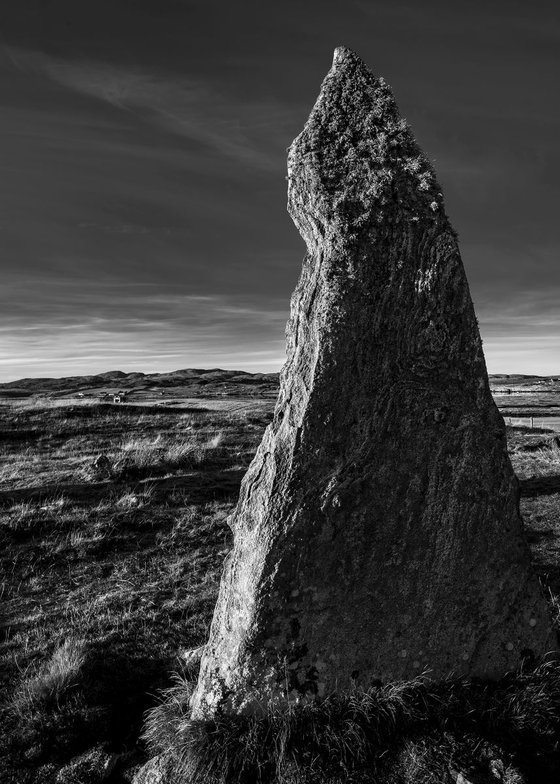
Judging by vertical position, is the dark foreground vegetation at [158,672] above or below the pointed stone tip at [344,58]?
below

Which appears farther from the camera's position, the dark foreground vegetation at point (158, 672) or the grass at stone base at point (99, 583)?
the grass at stone base at point (99, 583)

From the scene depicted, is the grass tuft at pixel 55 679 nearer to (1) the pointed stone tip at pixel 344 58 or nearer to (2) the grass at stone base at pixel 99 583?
(2) the grass at stone base at pixel 99 583

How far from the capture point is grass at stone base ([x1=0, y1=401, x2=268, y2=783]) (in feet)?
14.2

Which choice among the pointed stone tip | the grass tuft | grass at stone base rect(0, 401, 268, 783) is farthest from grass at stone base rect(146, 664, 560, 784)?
the pointed stone tip

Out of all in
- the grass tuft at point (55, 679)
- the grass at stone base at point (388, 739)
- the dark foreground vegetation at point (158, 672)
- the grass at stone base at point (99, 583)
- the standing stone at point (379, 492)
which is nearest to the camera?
the grass at stone base at point (388, 739)

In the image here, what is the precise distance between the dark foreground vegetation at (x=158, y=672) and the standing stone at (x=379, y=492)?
262 millimetres

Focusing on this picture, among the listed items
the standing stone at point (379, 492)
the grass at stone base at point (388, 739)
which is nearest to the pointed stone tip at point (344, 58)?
the standing stone at point (379, 492)

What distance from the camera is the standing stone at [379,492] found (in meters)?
3.84

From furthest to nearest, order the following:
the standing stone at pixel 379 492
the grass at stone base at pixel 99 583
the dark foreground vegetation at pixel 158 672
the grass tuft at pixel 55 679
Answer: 1. the grass tuft at pixel 55 679
2. the grass at stone base at pixel 99 583
3. the standing stone at pixel 379 492
4. the dark foreground vegetation at pixel 158 672

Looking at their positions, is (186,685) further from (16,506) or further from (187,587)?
(16,506)

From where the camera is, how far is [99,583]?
757 cm

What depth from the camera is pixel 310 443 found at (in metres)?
3.91

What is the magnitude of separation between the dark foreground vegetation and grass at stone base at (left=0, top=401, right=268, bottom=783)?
0.07 ft

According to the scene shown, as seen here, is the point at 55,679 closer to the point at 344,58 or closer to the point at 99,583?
the point at 99,583
